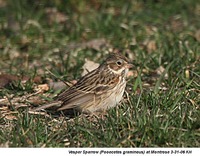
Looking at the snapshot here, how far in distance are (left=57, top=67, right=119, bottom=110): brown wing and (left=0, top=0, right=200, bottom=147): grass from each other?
13.0 inches

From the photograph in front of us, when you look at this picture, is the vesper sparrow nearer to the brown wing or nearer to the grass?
the brown wing

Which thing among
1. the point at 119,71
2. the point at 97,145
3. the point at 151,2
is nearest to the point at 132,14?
the point at 151,2

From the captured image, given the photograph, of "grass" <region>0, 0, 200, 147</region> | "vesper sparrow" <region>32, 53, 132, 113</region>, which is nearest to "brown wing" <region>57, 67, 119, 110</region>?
"vesper sparrow" <region>32, 53, 132, 113</region>

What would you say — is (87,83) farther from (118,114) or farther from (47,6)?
(47,6)

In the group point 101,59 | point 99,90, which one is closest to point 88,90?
point 99,90

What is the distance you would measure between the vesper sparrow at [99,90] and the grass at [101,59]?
0.93 feet

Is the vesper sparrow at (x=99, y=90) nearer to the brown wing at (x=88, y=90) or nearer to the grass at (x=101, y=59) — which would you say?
the brown wing at (x=88, y=90)

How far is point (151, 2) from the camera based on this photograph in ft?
47.9

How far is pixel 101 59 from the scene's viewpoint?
1153 cm

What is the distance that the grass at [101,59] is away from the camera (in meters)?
7.50

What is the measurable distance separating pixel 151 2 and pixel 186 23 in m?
1.45

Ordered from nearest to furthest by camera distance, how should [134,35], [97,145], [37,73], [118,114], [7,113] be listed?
1. [97,145]
2. [118,114]
3. [7,113]
4. [37,73]
5. [134,35]

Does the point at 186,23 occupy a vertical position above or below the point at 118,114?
above

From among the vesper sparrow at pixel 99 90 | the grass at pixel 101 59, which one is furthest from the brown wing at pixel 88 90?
the grass at pixel 101 59
